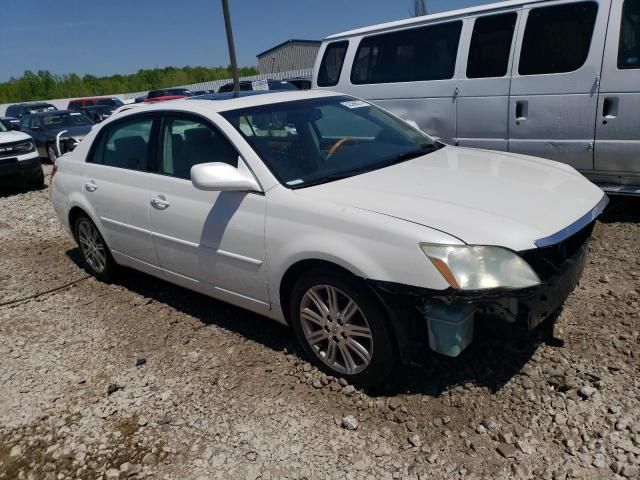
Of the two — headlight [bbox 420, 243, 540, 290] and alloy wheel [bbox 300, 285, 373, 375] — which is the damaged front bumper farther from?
alloy wheel [bbox 300, 285, 373, 375]

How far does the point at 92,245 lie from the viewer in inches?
189

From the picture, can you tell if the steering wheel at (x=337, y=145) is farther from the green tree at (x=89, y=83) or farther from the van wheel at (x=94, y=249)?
the green tree at (x=89, y=83)

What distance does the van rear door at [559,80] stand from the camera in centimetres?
494

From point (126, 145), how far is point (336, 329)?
2383 millimetres

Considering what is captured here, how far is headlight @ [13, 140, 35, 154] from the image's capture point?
984 cm

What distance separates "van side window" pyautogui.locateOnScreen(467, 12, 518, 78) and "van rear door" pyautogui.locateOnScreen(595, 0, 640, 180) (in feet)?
3.01

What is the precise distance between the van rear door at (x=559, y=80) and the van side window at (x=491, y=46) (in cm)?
13

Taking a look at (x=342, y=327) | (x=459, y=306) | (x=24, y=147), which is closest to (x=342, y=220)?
(x=342, y=327)

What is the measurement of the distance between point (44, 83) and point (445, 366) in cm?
6449

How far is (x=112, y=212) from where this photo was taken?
4.23m

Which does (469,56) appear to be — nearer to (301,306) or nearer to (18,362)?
(301,306)

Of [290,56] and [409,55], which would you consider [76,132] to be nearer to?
[409,55]

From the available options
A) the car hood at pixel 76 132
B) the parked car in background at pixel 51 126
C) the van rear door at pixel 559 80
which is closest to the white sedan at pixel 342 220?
the van rear door at pixel 559 80

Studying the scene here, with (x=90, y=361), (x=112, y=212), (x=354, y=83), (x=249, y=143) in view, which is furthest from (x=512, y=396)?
(x=354, y=83)
